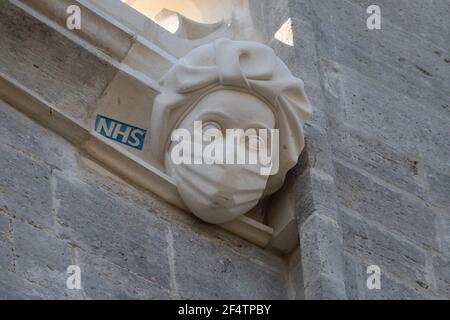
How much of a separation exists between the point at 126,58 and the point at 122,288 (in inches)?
29.1

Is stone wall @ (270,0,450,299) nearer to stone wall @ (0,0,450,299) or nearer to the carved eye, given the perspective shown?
stone wall @ (0,0,450,299)

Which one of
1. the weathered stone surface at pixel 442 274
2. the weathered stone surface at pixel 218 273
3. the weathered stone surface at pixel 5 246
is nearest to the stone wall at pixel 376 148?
the weathered stone surface at pixel 442 274

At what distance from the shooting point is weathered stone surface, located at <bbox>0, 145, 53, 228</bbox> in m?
3.56

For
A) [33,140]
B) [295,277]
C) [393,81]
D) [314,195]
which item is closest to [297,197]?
[314,195]

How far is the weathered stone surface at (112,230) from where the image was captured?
3609mm

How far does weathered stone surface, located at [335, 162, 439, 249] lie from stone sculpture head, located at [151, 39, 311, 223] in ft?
0.63

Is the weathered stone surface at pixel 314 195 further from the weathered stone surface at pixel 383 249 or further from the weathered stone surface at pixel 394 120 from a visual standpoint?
the weathered stone surface at pixel 394 120

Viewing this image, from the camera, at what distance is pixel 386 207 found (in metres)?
4.10

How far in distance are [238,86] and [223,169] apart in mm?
223

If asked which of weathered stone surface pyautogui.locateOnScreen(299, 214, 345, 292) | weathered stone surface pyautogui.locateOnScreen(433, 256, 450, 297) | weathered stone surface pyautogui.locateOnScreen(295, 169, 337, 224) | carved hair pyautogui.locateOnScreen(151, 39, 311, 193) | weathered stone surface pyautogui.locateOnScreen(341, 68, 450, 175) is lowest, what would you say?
weathered stone surface pyautogui.locateOnScreen(433, 256, 450, 297)

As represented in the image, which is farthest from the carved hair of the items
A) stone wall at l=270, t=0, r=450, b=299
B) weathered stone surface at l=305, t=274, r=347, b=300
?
weathered stone surface at l=305, t=274, r=347, b=300

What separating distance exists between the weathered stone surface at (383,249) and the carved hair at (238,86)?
0.68ft
